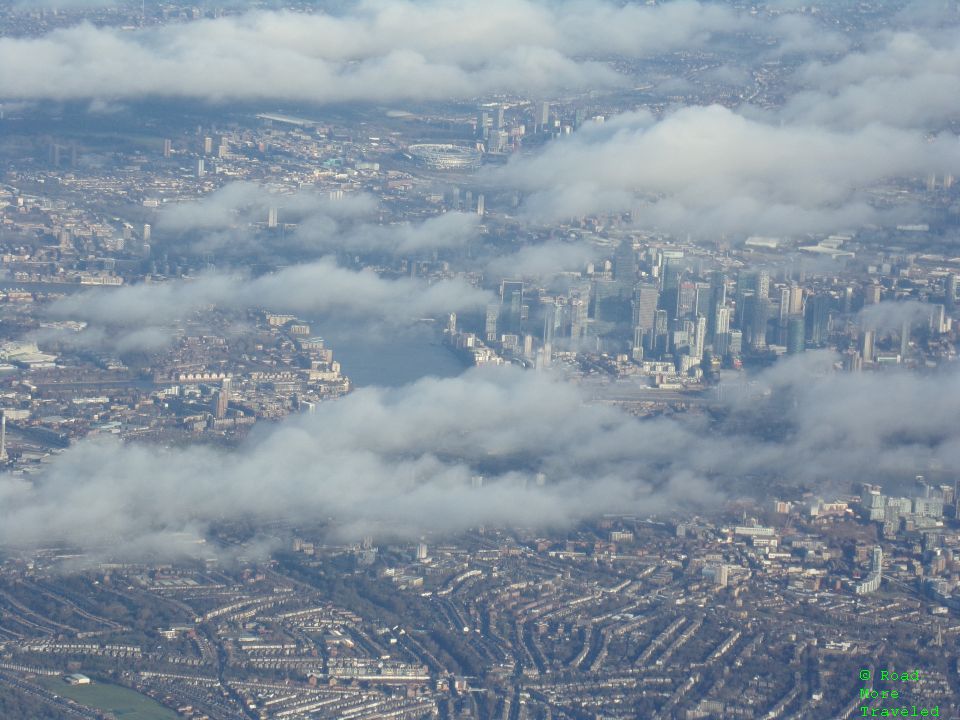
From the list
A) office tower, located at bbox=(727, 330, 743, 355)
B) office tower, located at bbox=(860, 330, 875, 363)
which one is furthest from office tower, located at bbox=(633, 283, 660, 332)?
office tower, located at bbox=(860, 330, 875, 363)

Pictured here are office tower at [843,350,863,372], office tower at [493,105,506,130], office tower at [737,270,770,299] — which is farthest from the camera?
office tower at [493,105,506,130]

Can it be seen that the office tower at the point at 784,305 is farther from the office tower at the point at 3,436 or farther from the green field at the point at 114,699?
the green field at the point at 114,699

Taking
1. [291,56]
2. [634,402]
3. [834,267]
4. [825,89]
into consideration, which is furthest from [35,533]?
[291,56]

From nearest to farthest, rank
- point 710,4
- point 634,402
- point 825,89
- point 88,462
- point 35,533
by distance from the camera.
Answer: point 35,533, point 88,462, point 634,402, point 825,89, point 710,4

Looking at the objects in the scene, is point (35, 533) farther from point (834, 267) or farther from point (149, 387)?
point (834, 267)

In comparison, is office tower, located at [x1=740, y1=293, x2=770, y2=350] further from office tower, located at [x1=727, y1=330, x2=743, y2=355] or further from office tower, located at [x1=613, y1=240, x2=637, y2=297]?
office tower, located at [x1=613, y1=240, x2=637, y2=297]

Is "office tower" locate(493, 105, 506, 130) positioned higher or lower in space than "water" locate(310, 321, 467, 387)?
higher

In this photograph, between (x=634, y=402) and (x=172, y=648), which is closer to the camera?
(x=172, y=648)
